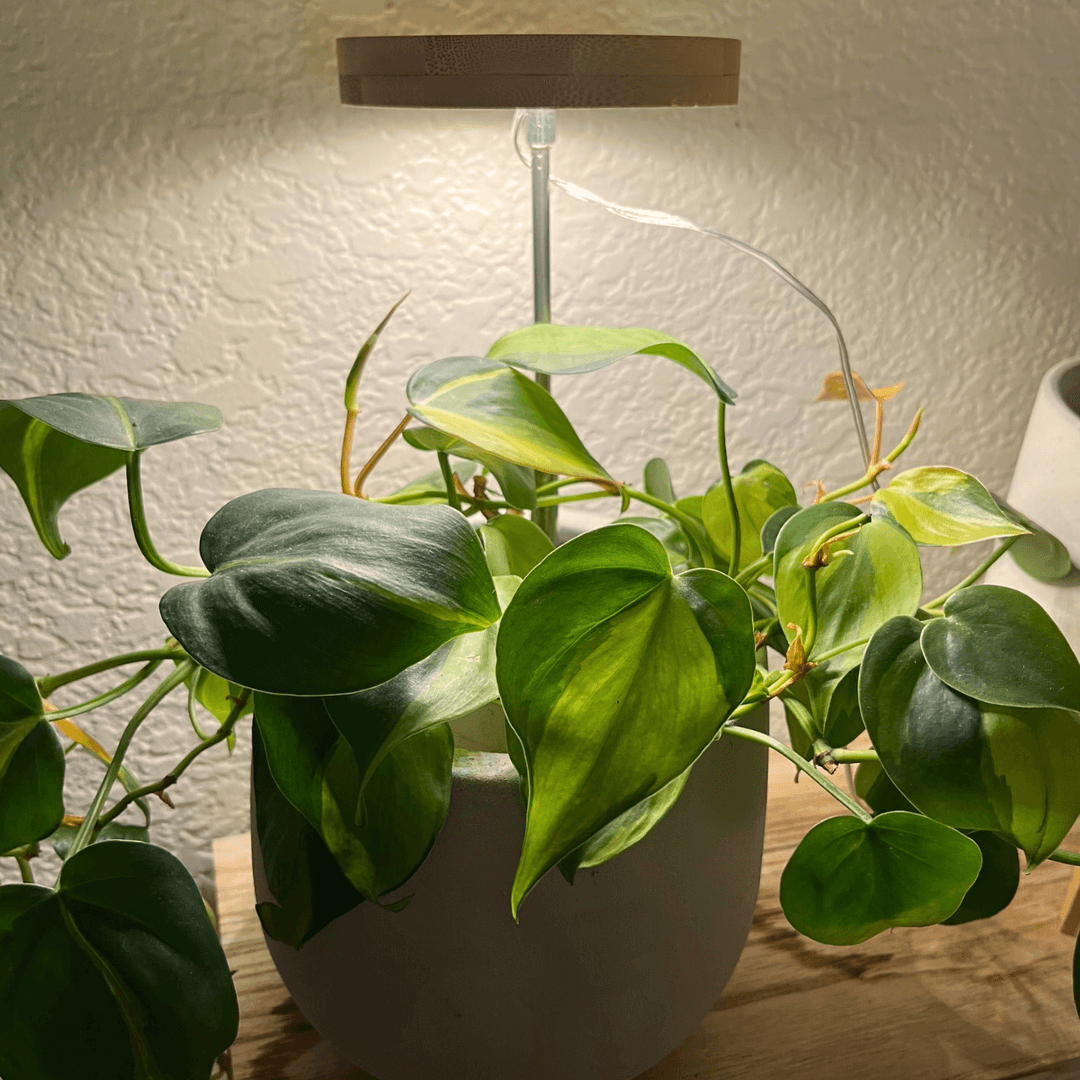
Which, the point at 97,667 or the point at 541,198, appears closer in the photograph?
the point at 97,667

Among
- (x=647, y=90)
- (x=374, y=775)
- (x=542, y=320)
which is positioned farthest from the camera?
(x=542, y=320)

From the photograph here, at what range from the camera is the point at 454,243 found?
2.51 feet

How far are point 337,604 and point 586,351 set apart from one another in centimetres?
17

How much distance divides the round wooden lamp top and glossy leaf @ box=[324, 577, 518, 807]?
27cm

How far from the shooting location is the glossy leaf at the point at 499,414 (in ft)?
1.11

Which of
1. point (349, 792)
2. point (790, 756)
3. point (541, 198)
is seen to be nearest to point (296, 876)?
point (349, 792)

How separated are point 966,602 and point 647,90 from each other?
0.27m

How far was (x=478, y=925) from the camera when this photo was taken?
12.6 inches

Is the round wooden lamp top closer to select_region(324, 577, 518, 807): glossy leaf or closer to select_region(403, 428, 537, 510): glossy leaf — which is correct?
select_region(403, 428, 537, 510): glossy leaf

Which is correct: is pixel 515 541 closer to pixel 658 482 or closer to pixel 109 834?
pixel 658 482

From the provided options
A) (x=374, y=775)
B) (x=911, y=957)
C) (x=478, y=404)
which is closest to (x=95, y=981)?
(x=374, y=775)

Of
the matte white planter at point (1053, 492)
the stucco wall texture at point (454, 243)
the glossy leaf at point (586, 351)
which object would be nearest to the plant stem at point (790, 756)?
the glossy leaf at point (586, 351)

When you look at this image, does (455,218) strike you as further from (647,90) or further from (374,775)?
(374,775)

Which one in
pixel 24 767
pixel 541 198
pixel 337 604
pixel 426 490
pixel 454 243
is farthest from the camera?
pixel 454 243
